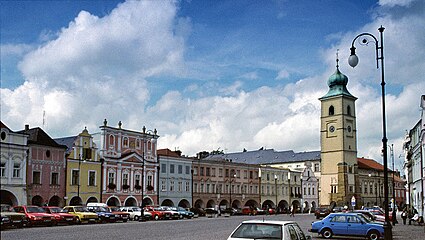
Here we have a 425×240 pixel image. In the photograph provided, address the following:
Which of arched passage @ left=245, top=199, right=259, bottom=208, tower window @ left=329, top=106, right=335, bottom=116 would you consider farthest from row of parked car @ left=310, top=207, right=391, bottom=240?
tower window @ left=329, top=106, right=335, bottom=116

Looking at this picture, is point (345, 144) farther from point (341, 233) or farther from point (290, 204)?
point (341, 233)

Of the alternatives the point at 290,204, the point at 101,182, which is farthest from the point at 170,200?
the point at 290,204

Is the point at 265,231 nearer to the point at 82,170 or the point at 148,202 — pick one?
the point at 82,170

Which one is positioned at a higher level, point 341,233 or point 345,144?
point 345,144

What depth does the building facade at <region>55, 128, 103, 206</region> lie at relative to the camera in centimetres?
5978

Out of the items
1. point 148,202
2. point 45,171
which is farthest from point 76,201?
point 148,202

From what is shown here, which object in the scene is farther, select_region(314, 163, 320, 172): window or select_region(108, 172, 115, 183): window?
select_region(314, 163, 320, 172): window

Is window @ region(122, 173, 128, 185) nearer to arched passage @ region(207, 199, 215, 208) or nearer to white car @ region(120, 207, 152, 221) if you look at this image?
white car @ region(120, 207, 152, 221)

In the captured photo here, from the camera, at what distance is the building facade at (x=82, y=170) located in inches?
2354

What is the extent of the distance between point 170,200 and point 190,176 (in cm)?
536

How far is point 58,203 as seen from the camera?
5862 centimetres

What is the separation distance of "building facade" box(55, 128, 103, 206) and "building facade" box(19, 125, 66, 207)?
114cm

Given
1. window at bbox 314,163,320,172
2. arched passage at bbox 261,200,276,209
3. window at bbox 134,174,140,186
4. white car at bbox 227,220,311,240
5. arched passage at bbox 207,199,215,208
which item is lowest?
arched passage at bbox 261,200,276,209

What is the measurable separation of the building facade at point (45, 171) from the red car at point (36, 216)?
47.3 ft
